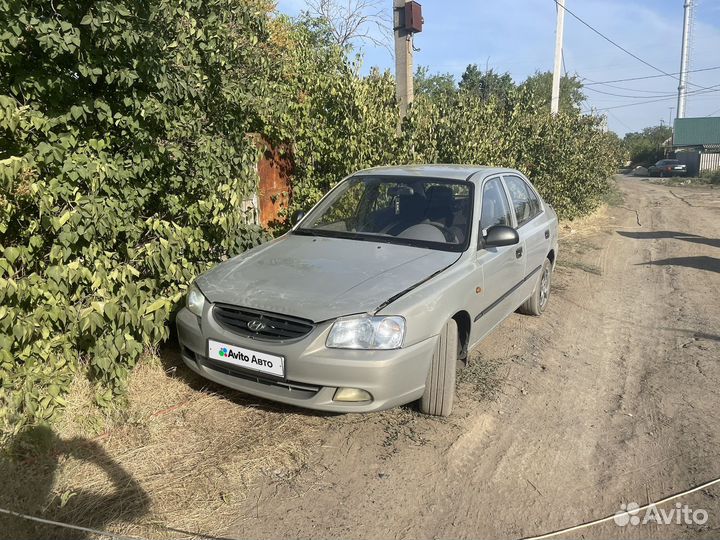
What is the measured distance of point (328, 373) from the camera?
303cm

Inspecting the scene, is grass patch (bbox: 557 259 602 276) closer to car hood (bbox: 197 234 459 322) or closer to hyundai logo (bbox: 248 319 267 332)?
car hood (bbox: 197 234 459 322)

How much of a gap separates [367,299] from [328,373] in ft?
1.55

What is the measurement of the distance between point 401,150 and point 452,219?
2.86m

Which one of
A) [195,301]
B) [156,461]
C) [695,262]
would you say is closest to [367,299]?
[195,301]

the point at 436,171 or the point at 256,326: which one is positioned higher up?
the point at 436,171

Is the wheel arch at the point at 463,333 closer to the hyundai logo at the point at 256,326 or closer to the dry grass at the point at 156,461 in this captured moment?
the dry grass at the point at 156,461

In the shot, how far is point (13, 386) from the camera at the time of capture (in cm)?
317

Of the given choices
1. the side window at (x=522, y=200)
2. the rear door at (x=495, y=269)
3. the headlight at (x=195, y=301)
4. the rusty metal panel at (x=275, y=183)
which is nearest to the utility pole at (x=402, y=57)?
the rusty metal panel at (x=275, y=183)

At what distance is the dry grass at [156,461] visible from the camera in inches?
103

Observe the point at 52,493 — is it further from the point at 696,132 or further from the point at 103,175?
the point at 696,132

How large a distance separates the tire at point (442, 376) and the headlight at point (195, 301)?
1504 mm

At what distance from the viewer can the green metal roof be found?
58781mm

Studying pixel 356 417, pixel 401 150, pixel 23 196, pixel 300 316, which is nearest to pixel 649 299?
pixel 401 150

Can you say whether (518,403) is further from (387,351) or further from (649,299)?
(649,299)
